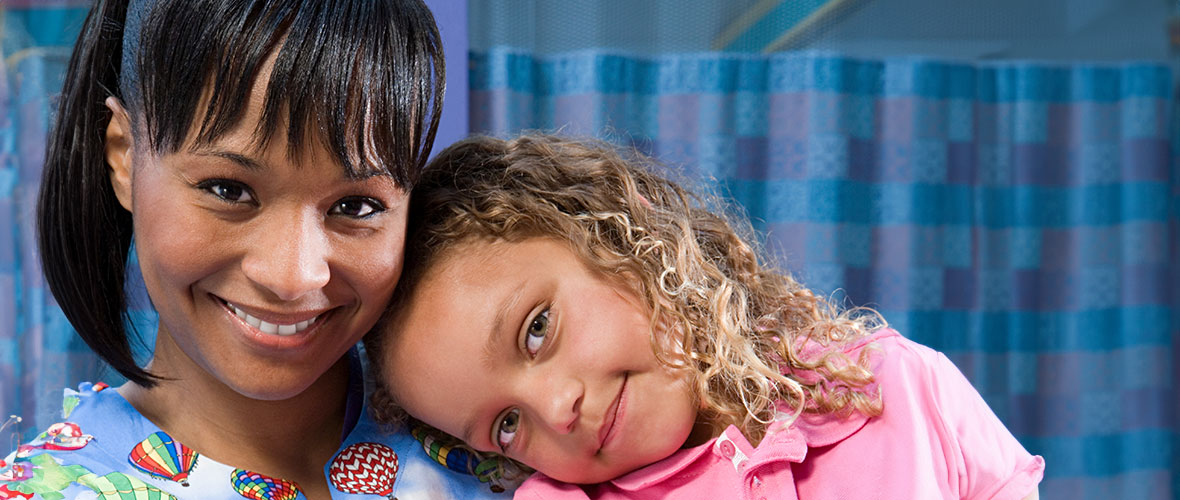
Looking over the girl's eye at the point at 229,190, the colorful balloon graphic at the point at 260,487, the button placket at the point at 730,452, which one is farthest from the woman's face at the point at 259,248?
the button placket at the point at 730,452

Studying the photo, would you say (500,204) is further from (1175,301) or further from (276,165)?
(1175,301)

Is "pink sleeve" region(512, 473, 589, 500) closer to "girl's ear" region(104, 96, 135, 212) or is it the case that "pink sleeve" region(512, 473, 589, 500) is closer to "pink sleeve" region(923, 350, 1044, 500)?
"pink sleeve" region(923, 350, 1044, 500)

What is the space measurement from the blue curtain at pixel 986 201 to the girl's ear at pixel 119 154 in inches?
54.2

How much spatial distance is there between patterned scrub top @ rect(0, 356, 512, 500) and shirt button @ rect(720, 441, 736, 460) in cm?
28

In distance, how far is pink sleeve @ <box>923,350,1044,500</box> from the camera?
108cm

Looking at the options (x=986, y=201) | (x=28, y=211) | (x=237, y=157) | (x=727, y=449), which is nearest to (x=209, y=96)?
(x=237, y=157)

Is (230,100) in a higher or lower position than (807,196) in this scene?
higher

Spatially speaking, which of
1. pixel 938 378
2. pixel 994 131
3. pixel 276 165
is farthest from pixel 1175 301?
pixel 276 165

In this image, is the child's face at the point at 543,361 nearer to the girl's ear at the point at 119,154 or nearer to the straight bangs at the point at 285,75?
the straight bangs at the point at 285,75

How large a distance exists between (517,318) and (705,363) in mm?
227

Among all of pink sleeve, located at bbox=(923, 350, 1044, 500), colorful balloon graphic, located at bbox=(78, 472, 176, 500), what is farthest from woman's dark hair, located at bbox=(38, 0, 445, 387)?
pink sleeve, located at bbox=(923, 350, 1044, 500)

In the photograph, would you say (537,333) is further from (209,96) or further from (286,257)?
(209,96)

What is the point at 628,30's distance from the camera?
2.34 meters

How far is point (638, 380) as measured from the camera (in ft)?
3.51
